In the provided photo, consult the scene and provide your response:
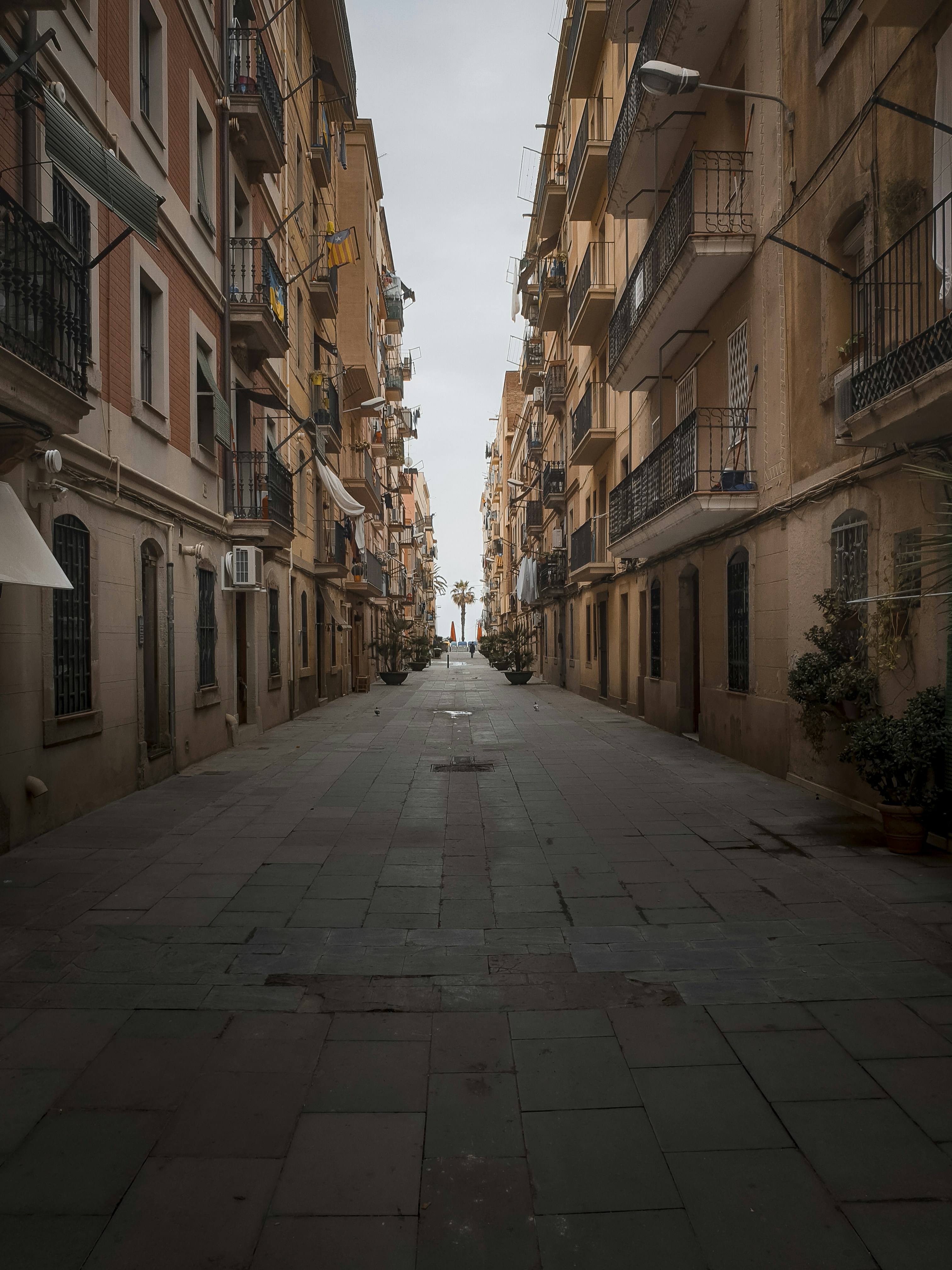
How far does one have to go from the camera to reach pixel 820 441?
9.64m

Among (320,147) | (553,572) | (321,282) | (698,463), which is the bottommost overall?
(553,572)

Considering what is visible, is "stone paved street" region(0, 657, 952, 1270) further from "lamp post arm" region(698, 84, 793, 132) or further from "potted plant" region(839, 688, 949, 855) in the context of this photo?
"lamp post arm" region(698, 84, 793, 132)

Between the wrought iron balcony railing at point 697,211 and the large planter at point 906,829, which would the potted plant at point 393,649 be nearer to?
the wrought iron balcony railing at point 697,211

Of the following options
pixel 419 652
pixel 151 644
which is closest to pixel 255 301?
pixel 151 644

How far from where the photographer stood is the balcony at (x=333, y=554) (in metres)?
23.9

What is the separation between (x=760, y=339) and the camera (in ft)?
37.6

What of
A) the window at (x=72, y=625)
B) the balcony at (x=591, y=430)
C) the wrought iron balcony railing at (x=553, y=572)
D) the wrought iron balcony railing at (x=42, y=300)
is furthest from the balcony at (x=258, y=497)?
the wrought iron balcony railing at (x=553, y=572)

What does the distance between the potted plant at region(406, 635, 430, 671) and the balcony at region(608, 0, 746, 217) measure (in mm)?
22875

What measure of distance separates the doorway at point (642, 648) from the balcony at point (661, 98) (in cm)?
775

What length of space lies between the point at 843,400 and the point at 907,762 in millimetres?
3790

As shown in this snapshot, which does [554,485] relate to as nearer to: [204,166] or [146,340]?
[204,166]

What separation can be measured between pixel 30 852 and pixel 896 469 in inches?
312

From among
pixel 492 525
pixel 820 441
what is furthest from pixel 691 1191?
pixel 492 525

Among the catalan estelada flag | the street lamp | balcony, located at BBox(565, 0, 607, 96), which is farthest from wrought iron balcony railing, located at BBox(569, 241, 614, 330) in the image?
the street lamp
